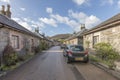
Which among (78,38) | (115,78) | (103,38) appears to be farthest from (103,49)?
(78,38)

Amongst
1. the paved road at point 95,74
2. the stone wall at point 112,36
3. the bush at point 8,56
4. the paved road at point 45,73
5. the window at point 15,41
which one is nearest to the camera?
the paved road at point 95,74

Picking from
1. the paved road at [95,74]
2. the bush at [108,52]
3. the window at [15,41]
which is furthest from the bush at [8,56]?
the bush at [108,52]

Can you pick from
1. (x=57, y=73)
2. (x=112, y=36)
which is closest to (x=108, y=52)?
(x=112, y=36)

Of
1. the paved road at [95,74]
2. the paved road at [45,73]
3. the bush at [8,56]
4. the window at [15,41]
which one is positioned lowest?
the paved road at [45,73]

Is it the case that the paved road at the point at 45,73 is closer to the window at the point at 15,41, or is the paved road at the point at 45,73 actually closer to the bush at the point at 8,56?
the bush at the point at 8,56

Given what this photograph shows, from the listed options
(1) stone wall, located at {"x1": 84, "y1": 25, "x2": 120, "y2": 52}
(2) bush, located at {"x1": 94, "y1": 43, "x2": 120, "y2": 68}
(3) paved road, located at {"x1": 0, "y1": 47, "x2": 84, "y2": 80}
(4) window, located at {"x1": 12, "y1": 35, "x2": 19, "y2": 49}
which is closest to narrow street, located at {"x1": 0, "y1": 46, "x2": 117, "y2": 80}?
(3) paved road, located at {"x1": 0, "y1": 47, "x2": 84, "y2": 80}

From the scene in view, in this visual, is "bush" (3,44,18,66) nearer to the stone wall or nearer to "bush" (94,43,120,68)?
"bush" (94,43,120,68)

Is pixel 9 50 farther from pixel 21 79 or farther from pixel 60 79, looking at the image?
pixel 60 79

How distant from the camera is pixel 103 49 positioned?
34.2ft

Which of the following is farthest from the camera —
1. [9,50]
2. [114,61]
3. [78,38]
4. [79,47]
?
[78,38]

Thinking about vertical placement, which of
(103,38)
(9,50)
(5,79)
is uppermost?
(103,38)

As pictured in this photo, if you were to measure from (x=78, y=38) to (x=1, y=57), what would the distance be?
20978mm

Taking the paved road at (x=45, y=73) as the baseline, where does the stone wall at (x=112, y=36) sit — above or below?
above

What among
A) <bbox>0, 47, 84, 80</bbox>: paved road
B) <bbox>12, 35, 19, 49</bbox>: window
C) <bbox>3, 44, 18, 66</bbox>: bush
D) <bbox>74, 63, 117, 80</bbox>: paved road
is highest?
<bbox>12, 35, 19, 49</bbox>: window
